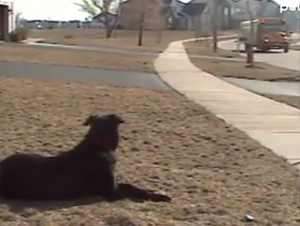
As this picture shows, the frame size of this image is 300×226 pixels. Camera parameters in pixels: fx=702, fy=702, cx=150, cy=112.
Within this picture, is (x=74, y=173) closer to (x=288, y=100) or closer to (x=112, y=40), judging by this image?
(x=288, y=100)

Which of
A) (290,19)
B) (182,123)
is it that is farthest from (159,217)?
(290,19)

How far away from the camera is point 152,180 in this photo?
6832mm

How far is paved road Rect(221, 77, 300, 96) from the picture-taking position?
18.3m

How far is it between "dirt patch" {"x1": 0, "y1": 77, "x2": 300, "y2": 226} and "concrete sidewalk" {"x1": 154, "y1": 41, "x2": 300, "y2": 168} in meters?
0.33

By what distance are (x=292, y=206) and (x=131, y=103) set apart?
21.3ft

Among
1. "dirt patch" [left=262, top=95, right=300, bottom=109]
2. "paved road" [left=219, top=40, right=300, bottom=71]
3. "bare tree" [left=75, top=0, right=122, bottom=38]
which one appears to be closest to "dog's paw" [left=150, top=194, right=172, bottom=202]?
"dirt patch" [left=262, top=95, right=300, bottom=109]

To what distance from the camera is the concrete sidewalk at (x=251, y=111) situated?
970cm

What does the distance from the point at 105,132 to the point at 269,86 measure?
14.9 metres

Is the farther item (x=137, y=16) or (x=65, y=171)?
(x=137, y=16)

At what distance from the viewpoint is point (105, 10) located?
85.9 meters

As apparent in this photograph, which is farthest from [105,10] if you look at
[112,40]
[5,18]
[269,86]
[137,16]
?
[269,86]

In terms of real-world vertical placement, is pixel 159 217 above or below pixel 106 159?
below

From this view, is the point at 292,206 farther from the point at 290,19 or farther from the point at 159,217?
the point at 290,19

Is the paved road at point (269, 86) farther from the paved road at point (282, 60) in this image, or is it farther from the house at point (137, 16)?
the house at point (137, 16)
